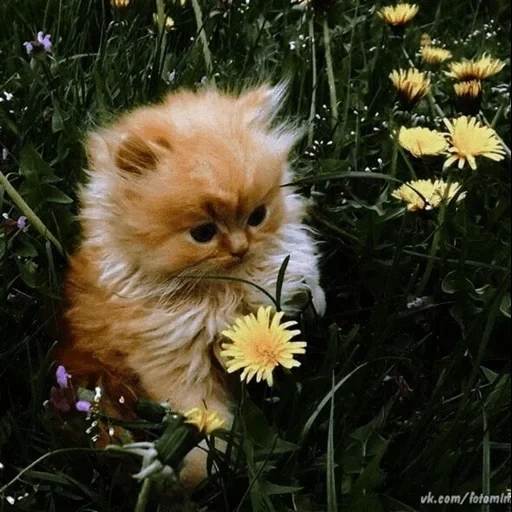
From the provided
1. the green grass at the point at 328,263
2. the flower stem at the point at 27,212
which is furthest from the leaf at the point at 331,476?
the flower stem at the point at 27,212

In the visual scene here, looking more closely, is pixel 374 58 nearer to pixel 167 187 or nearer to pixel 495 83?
pixel 495 83

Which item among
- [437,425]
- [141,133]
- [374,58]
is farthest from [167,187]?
[374,58]

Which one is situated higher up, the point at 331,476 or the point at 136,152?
the point at 136,152

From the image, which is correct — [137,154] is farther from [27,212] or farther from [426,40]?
[426,40]

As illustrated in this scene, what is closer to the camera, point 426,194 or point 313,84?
point 426,194

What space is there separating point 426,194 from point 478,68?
0.33ft

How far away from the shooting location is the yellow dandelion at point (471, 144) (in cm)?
54

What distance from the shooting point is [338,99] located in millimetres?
707

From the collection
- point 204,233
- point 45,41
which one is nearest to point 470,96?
point 204,233

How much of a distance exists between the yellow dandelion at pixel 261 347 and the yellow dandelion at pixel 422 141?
0.17 metres

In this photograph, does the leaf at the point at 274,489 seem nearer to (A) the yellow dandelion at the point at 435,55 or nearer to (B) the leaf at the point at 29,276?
(B) the leaf at the point at 29,276

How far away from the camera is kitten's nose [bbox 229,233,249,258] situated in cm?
47

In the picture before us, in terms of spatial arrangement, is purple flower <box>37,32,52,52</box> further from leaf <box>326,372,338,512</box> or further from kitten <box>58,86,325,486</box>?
leaf <box>326,372,338,512</box>

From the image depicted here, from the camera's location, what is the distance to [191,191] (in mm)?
461
